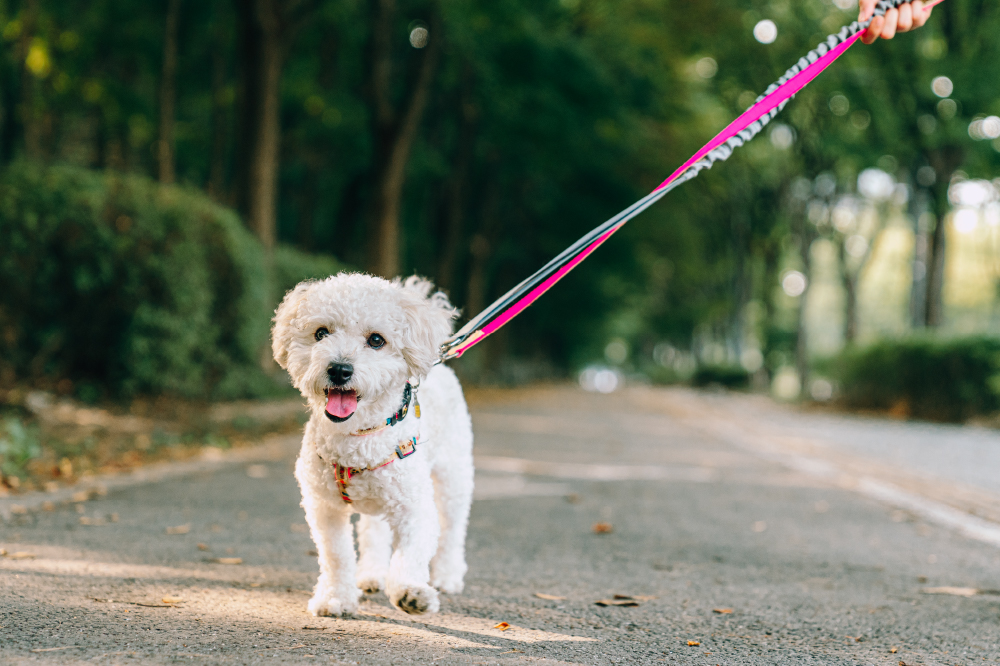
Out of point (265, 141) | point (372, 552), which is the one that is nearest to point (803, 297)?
point (265, 141)

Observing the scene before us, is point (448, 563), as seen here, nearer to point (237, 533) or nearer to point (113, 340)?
point (237, 533)

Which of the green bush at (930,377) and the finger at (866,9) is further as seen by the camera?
the green bush at (930,377)

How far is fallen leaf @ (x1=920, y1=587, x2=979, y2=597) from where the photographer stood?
4.28m

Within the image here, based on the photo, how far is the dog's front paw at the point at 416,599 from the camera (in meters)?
3.17

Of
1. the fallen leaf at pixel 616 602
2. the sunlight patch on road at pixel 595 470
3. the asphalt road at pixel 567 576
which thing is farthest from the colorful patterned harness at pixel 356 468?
the sunlight patch on road at pixel 595 470

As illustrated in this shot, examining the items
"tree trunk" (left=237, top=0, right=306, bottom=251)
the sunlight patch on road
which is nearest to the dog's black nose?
the sunlight patch on road

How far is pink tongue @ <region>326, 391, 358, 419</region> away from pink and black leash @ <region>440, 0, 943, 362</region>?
830 mm

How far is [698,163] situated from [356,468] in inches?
83.6

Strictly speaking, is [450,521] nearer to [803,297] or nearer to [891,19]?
[891,19]

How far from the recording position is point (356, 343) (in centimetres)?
317

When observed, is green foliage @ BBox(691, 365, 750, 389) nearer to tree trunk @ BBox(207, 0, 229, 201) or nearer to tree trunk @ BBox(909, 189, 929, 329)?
tree trunk @ BBox(909, 189, 929, 329)

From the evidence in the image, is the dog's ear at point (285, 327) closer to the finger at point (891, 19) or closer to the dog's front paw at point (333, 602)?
the dog's front paw at point (333, 602)

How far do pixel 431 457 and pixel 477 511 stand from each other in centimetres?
278

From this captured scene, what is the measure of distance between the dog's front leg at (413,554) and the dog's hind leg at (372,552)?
44cm
